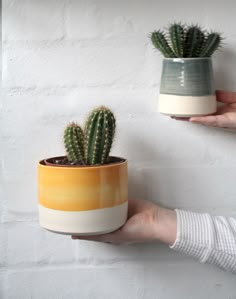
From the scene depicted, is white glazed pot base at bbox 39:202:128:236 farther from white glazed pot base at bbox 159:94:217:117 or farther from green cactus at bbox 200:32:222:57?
green cactus at bbox 200:32:222:57

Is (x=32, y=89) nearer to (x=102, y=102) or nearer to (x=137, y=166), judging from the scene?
(x=102, y=102)

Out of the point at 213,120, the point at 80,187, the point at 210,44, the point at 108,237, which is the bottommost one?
the point at 108,237

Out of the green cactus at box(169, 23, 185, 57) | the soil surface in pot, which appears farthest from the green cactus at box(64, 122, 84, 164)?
the green cactus at box(169, 23, 185, 57)

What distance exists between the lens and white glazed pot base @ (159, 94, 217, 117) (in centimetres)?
65

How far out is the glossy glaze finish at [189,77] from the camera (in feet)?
2.13

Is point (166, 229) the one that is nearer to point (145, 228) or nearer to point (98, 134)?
point (145, 228)

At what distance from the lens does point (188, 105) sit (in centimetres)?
65

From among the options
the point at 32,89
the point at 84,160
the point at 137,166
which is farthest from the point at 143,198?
the point at 32,89

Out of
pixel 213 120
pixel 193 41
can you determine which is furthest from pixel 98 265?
pixel 193 41

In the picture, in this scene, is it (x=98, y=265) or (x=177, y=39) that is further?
(x=98, y=265)

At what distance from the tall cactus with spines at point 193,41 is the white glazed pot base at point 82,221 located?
0.97 ft

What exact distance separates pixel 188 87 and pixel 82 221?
0.29 m

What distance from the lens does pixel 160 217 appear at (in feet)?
2.31

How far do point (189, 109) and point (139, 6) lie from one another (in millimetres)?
227
